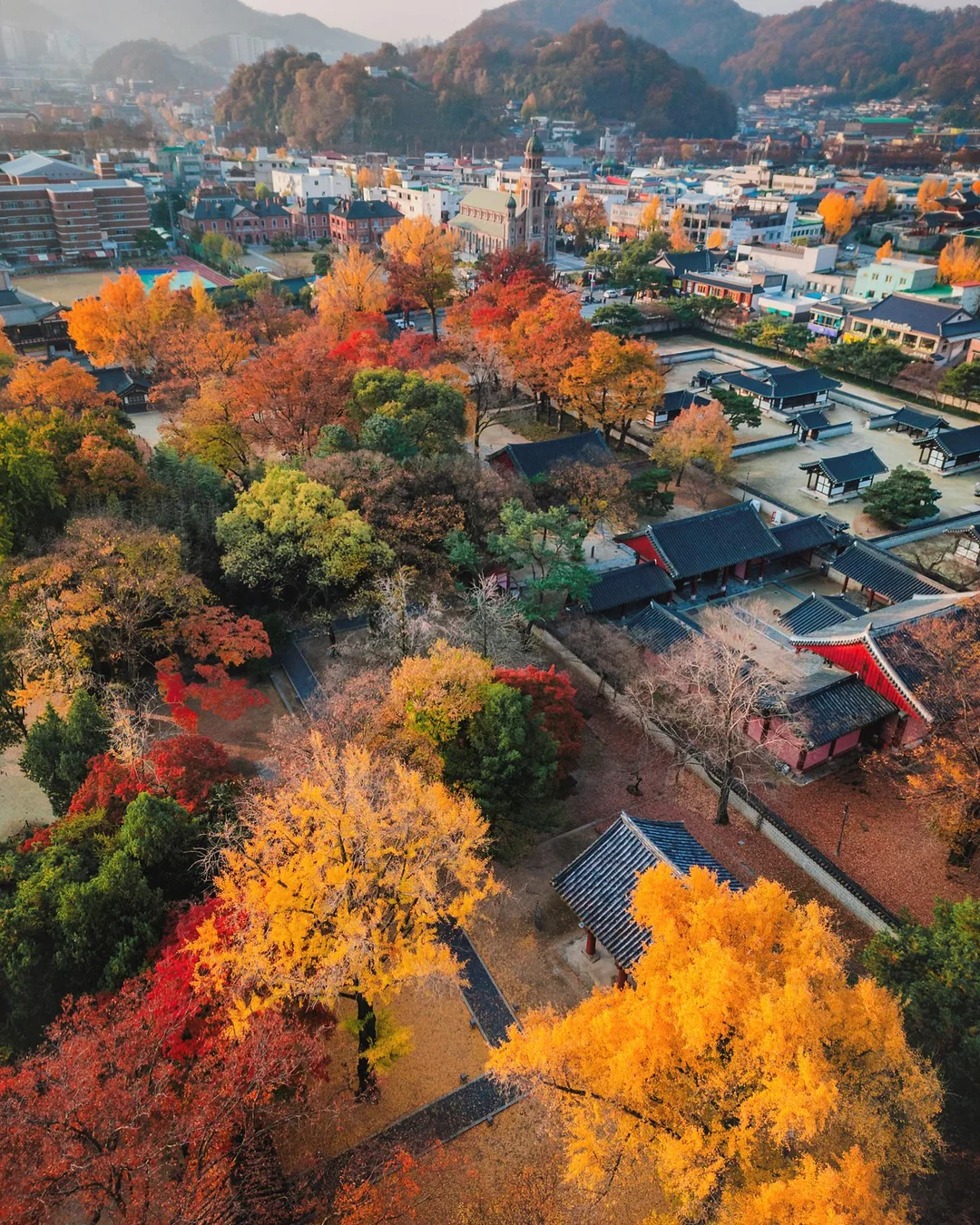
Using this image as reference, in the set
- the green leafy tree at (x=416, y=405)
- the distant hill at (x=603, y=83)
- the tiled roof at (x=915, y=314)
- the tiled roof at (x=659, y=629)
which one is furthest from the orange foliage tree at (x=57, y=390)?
the distant hill at (x=603, y=83)

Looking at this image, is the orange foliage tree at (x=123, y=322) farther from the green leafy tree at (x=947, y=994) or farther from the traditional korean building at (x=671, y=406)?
the green leafy tree at (x=947, y=994)

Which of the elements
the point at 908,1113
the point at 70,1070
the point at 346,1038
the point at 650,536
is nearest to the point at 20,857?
the point at 70,1070

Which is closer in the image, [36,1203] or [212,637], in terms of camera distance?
[36,1203]

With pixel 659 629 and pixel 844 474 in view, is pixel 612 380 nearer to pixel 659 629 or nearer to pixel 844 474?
pixel 844 474

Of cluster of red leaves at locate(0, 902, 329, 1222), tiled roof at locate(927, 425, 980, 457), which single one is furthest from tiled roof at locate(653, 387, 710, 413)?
cluster of red leaves at locate(0, 902, 329, 1222)

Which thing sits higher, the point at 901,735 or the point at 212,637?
the point at 212,637

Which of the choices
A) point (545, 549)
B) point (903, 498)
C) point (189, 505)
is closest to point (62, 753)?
point (189, 505)

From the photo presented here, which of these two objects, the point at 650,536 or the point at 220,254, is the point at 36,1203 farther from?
the point at 220,254
